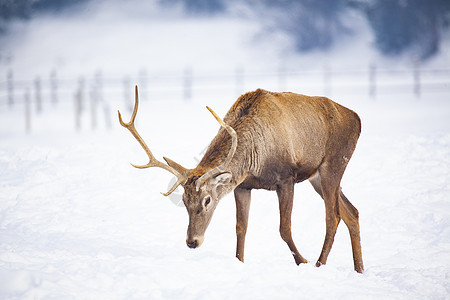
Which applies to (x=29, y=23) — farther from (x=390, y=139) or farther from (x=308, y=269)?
(x=308, y=269)

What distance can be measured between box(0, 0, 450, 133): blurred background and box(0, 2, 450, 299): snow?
19.7 meters

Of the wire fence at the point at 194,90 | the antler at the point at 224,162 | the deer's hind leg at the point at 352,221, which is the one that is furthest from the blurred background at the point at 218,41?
the antler at the point at 224,162

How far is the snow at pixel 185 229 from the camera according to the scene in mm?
4723

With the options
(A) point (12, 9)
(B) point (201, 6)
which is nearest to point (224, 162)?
(A) point (12, 9)

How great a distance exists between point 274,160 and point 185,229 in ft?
7.06

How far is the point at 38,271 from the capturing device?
478cm

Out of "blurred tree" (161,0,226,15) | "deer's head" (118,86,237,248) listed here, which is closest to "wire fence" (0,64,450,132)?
"deer's head" (118,86,237,248)

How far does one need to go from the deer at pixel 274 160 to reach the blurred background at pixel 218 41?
75.9 ft

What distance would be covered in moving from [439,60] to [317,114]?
32775 mm

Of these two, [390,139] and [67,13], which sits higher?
[67,13]

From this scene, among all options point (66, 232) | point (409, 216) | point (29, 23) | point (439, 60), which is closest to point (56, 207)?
point (66, 232)

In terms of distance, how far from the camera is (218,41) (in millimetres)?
46500

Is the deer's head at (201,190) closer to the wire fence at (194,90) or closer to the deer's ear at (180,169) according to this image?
the deer's ear at (180,169)

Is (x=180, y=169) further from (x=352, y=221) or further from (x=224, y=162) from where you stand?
(x=352, y=221)
